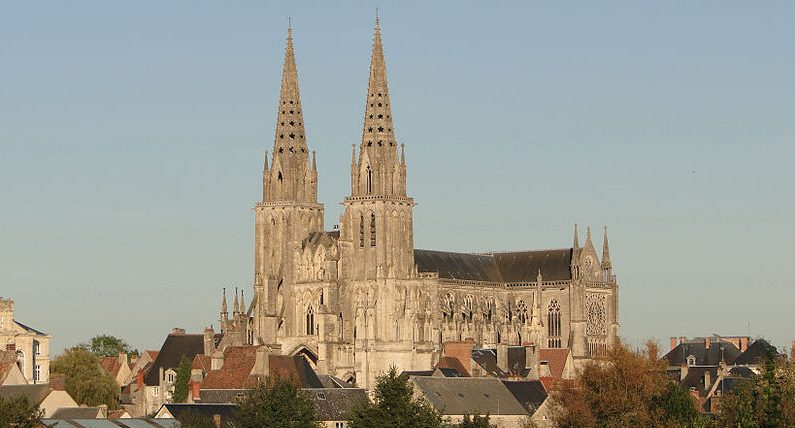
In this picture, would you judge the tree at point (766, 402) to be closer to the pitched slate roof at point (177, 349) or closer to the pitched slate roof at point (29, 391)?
the pitched slate roof at point (29, 391)

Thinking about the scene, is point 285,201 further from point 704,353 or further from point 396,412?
point 396,412

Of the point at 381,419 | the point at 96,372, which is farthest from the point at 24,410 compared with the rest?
the point at 96,372

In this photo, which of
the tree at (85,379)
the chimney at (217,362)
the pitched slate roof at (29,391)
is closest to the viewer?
the pitched slate roof at (29,391)

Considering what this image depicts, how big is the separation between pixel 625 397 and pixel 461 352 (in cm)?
4386

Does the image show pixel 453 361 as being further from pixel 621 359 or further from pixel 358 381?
pixel 621 359

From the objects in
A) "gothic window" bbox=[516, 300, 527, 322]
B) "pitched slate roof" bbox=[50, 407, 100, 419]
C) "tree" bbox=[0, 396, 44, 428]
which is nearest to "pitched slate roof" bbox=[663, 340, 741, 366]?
"gothic window" bbox=[516, 300, 527, 322]

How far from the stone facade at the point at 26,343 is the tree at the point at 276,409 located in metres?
37.7

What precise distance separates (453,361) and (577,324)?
76.4 feet

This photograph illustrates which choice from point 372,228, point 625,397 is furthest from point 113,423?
point 372,228

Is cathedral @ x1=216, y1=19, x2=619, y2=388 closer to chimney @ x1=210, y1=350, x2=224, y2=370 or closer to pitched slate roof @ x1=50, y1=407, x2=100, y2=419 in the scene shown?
chimney @ x1=210, y1=350, x2=224, y2=370

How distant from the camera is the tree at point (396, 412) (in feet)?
294

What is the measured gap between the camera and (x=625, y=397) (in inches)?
4006

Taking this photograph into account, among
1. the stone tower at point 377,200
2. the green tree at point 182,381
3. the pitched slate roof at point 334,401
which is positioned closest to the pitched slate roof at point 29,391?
the green tree at point 182,381

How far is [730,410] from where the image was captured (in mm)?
86688
